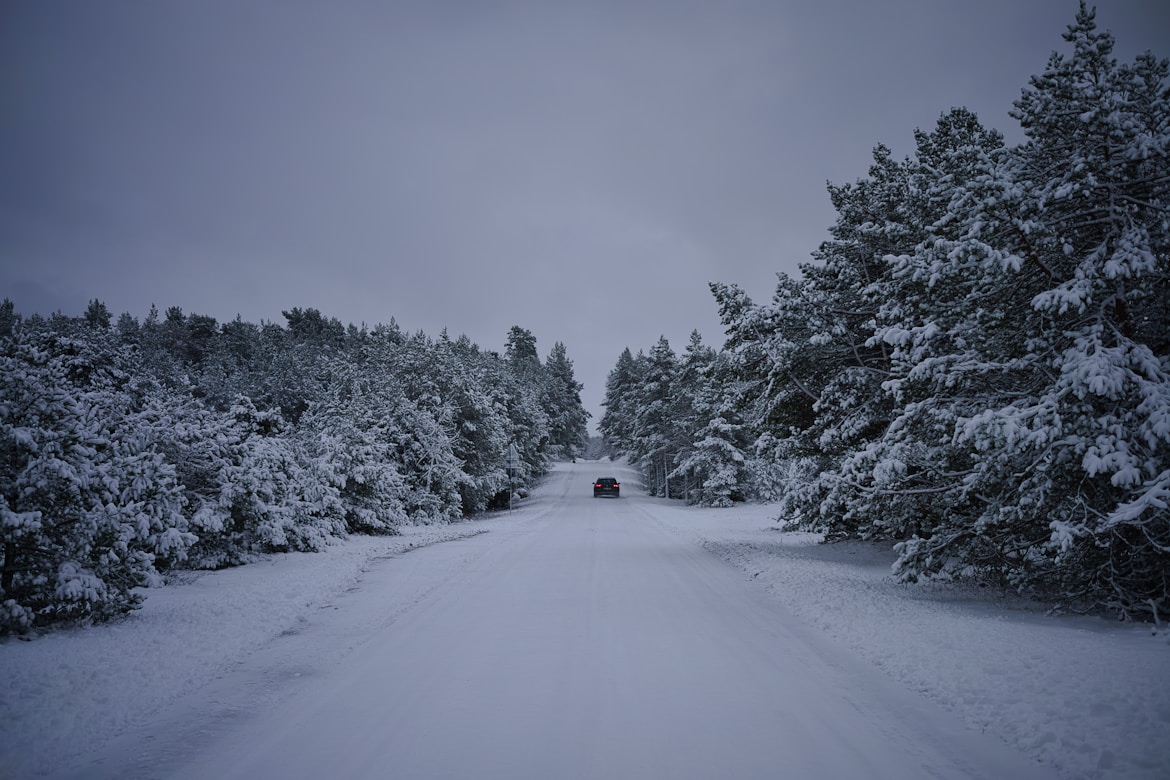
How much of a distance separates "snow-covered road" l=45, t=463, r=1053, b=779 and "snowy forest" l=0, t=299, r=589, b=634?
8.93 ft

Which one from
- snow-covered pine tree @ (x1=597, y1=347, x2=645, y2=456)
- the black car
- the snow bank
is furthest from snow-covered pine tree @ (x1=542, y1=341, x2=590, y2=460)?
the snow bank

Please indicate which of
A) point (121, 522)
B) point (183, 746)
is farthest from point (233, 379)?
point (183, 746)

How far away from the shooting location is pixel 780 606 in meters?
8.82

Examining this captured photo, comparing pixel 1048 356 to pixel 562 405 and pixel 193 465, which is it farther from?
pixel 562 405

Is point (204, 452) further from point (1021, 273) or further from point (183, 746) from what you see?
point (1021, 273)

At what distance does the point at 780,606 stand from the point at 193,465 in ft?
38.5

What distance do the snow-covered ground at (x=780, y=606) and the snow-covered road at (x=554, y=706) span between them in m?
0.11

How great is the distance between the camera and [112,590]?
7473mm

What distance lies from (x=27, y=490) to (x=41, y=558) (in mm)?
1010

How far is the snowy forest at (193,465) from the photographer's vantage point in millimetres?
6996

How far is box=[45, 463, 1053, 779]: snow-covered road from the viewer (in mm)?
3928

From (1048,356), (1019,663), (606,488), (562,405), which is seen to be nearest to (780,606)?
(1019,663)

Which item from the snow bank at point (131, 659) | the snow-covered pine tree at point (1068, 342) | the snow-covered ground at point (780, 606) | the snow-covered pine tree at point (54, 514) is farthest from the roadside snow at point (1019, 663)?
the snow-covered pine tree at point (54, 514)

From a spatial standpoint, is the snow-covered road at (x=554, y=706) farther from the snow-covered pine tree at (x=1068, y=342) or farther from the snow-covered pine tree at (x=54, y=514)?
the snow-covered pine tree at (x=1068, y=342)
